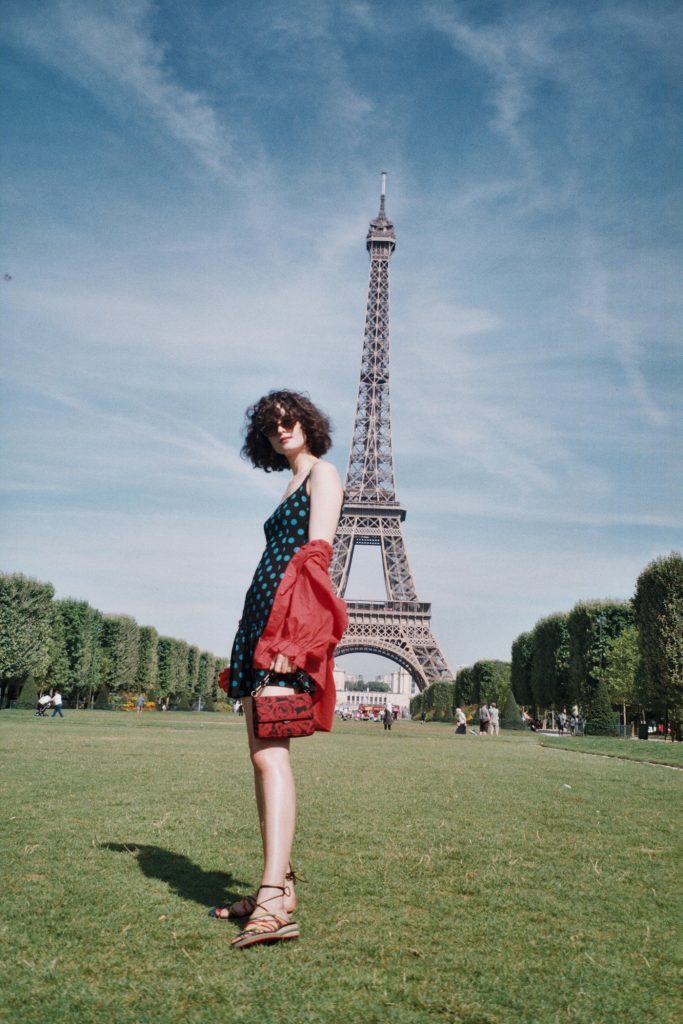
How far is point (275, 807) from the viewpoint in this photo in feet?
10.5

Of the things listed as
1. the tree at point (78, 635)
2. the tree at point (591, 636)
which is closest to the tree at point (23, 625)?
the tree at point (78, 635)

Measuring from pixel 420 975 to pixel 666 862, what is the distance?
2.54 meters

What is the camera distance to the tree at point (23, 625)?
3822 centimetres

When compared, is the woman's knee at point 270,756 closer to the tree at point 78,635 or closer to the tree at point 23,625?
the tree at point 23,625

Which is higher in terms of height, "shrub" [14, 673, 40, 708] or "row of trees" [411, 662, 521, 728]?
"row of trees" [411, 662, 521, 728]

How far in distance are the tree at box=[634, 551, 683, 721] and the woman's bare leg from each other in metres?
26.2

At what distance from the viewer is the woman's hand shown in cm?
317

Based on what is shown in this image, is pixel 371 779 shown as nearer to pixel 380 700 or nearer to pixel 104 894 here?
pixel 104 894

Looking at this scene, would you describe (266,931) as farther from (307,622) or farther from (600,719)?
(600,719)

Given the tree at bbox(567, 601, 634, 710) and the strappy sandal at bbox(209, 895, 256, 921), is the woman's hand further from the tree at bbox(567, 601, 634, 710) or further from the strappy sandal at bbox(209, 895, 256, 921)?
the tree at bbox(567, 601, 634, 710)

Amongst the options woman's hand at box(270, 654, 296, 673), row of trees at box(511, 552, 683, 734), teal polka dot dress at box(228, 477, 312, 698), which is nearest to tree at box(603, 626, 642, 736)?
row of trees at box(511, 552, 683, 734)

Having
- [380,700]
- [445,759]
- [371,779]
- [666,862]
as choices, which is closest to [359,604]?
[445,759]

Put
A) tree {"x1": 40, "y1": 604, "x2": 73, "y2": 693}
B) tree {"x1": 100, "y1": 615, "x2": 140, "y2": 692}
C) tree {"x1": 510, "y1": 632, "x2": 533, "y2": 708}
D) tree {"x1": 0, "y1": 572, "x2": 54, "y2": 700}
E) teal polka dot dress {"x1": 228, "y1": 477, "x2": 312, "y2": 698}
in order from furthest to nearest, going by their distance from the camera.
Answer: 1. tree {"x1": 510, "y1": 632, "x2": 533, "y2": 708}
2. tree {"x1": 100, "y1": 615, "x2": 140, "y2": 692}
3. tree {"x1": 40, "y1": 604, "x2": 73, "y2": 693}
4. tree {"x1": 0, "y1": 572, "x2": 54, "y2": 700}
5. teal polka dot dress {"x1": 228, "y1": 477, "x2": 312, "y2": 698}

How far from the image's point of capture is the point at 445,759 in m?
13.5
